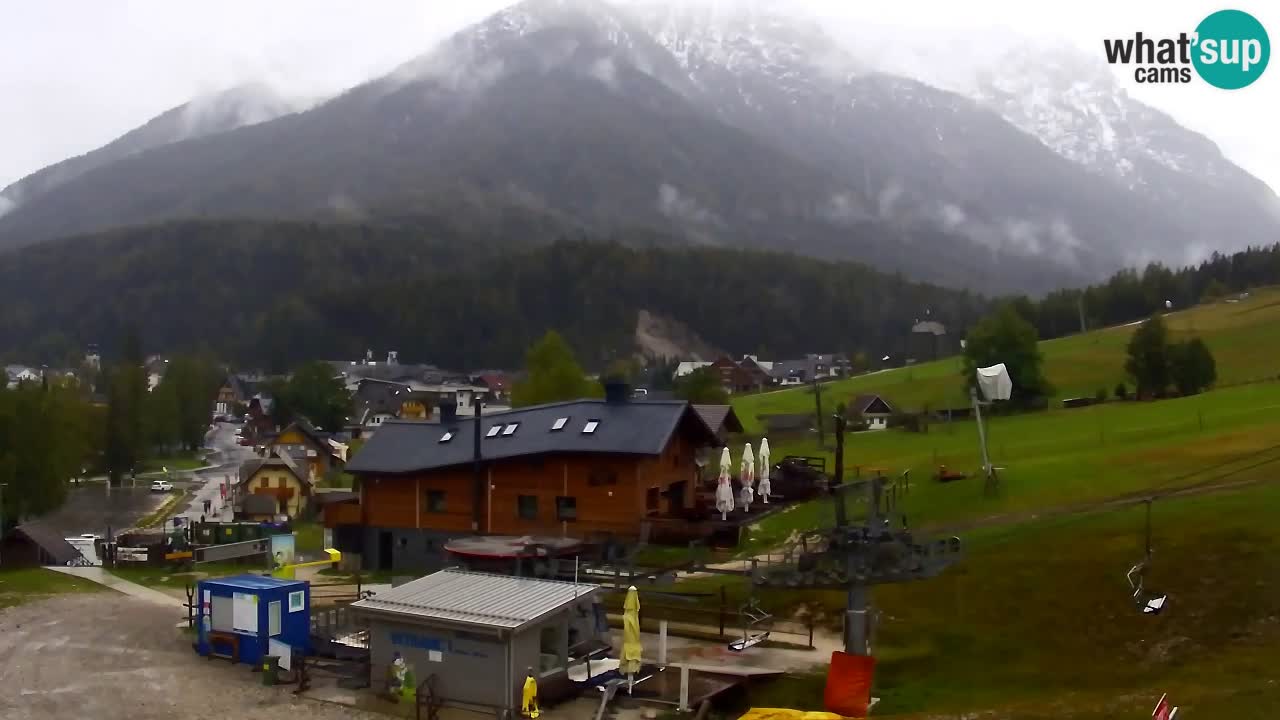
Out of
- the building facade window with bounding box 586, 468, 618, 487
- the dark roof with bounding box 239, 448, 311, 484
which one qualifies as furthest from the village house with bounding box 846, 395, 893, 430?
the building facade window with bounding box 586, 468, 618, 487

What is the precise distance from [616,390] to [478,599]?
49.7 feet

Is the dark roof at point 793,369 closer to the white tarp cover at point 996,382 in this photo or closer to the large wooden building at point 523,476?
the large wooden building at point 523,476

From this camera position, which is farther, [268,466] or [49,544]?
[268,466]

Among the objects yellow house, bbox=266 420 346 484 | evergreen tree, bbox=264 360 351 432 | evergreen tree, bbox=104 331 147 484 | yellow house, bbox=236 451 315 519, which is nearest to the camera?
yellow house, bbox=236 451 315 519

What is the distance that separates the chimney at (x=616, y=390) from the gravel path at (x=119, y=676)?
16.2 m

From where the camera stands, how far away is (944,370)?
384ft

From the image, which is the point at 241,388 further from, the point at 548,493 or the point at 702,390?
the point at 548,493

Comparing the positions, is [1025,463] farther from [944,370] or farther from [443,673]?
[944,370]

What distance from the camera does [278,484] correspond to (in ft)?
267

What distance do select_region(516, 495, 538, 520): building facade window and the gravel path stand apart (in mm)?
12375

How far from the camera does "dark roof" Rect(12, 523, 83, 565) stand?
174 feet

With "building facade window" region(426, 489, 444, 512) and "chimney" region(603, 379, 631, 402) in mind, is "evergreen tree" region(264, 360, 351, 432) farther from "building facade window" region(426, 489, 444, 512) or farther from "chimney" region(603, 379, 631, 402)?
"chimney" region(603, 379, 631, 402)

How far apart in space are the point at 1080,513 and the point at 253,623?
24.7 m

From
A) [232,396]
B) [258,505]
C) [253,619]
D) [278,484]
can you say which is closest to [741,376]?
[232,396]
